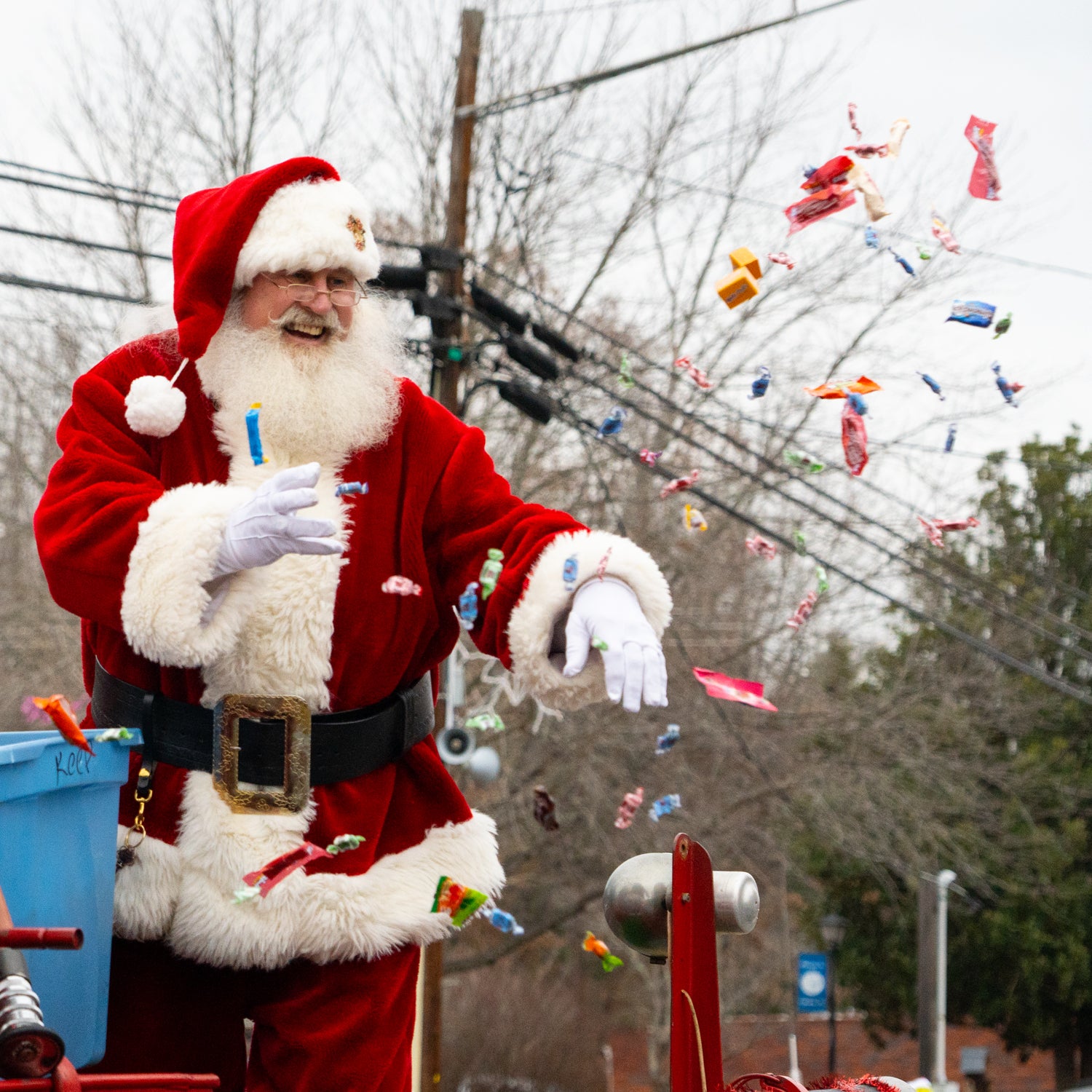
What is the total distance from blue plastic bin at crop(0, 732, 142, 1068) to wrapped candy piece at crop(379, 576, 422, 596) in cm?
49

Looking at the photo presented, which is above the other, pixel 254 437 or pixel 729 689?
pixel 254 437

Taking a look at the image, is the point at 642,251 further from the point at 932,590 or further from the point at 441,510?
the point at 441,510

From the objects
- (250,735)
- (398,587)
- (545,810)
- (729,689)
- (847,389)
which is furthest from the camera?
(847,389)

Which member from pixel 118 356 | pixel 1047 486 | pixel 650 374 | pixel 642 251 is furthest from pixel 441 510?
pixel 1047 486

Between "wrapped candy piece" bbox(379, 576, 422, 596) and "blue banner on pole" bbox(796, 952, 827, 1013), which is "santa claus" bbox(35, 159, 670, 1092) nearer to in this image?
"wrapped candy piece" bbox(379, 576, 422, 596)

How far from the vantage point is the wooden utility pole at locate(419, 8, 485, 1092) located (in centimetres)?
823

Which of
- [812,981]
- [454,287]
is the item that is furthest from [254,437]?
[812,981]

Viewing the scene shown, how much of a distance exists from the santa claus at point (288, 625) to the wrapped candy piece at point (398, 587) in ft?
0.04

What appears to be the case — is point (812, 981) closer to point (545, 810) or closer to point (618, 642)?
point (545, 810)

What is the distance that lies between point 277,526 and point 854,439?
7.02 ft

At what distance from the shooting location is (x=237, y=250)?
2.52m

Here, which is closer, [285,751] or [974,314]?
[285,751]

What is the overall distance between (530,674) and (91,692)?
83 cm

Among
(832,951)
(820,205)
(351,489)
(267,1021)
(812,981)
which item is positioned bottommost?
(812,981)
